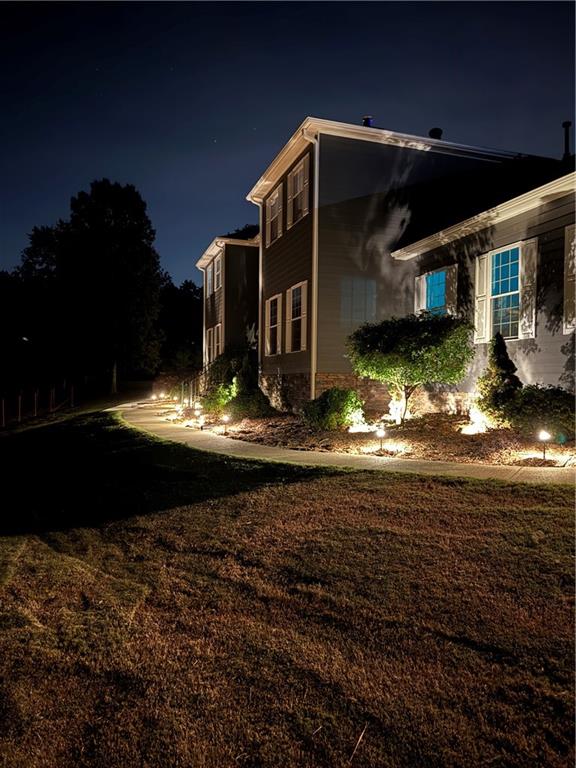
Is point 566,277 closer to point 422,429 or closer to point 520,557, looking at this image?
point 422,429

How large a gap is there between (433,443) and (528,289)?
3270mm

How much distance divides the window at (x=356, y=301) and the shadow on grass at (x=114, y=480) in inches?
210

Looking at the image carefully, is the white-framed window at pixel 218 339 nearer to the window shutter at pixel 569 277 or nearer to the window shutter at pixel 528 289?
the window shutter at pixel 528 289

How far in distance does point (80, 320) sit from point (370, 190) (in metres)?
20.2

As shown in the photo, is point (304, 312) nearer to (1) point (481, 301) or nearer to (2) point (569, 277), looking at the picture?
(1) point (481, 301)

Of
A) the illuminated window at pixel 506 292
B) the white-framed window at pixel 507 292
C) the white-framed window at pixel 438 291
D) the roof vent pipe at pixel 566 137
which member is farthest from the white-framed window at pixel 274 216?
the roof vent pipe at pixel 566 137

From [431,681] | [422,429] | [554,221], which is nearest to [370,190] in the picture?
[554,221]

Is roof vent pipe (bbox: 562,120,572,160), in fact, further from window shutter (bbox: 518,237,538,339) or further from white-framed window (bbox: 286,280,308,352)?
white-framed window (bbox: 286,280,308,352)

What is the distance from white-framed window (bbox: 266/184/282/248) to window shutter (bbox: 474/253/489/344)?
21.6ft

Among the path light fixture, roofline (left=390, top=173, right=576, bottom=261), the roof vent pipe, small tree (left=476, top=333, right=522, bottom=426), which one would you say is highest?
the roof vent pipe

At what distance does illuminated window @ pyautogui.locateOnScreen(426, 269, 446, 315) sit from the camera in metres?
12.1

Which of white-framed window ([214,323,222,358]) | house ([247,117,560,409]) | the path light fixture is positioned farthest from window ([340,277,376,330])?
white-framed window ([214,323,222,358])

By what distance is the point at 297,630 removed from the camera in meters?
3.27

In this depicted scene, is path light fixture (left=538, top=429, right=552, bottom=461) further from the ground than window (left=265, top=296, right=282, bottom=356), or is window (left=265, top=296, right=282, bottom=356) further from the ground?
window (left=265, top=296, right=282, bottom=356)
